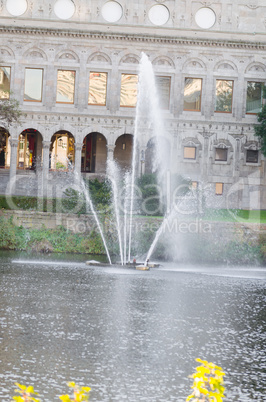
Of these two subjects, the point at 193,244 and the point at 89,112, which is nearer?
the point at 193,244

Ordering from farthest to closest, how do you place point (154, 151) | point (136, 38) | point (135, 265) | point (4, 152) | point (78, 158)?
point (4, 152)
point (154, 151)
point (78, 158)
point (136, 38)
point (135, 265)

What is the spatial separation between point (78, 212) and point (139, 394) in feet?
86.0

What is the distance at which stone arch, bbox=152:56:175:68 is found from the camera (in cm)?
5172

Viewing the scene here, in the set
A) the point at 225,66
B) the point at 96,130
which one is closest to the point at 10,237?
the point at 96,130

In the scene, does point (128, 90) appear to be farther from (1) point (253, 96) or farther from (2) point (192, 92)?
(1) point (253, 96)

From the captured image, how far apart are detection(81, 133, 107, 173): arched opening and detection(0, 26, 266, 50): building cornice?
6.96 metres

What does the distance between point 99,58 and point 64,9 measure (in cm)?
394

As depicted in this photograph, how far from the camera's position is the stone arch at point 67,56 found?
51500 millimetres

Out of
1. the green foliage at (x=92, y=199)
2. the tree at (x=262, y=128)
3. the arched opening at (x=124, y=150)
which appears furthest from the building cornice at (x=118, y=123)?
the green foliage at (x=92, y=199)

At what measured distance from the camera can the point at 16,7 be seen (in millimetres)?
51312

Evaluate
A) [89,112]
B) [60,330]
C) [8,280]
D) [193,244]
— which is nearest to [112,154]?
[89,112]

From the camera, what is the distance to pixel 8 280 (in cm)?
2545

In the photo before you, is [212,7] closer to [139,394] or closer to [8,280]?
[8,280]

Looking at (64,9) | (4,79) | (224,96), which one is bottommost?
(224,96)
